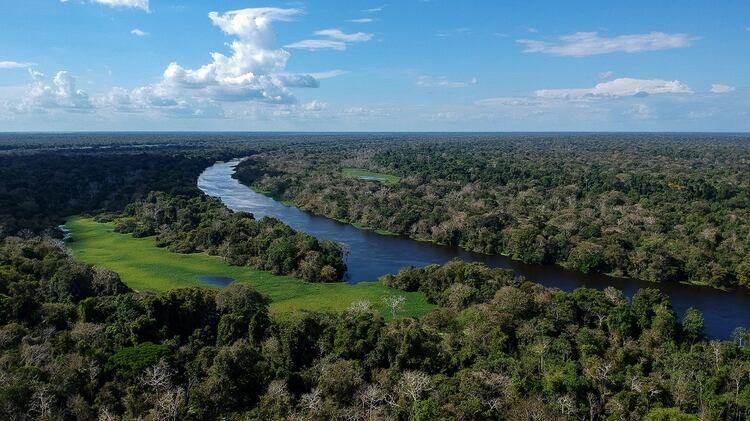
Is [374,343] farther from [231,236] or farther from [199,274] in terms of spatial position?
[231,236]

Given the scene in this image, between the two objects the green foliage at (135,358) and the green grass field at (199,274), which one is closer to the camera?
the green foliage at (135,358)

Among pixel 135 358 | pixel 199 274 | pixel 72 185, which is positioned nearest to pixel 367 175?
pixel 72 185

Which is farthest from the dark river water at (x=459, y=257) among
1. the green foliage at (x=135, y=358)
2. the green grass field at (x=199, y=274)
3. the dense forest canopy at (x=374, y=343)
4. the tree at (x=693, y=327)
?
the green foliage at (x=135, y=358)

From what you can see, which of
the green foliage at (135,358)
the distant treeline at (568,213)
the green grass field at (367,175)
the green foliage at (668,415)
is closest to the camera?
the green foliage at (668,415)

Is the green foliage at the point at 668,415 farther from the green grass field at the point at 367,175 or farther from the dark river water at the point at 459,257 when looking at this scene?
the green grass field at the point at 367,175

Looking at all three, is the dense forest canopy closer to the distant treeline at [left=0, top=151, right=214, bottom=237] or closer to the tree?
the tree

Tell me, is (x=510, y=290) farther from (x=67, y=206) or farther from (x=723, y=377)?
(x=67, y=206)
